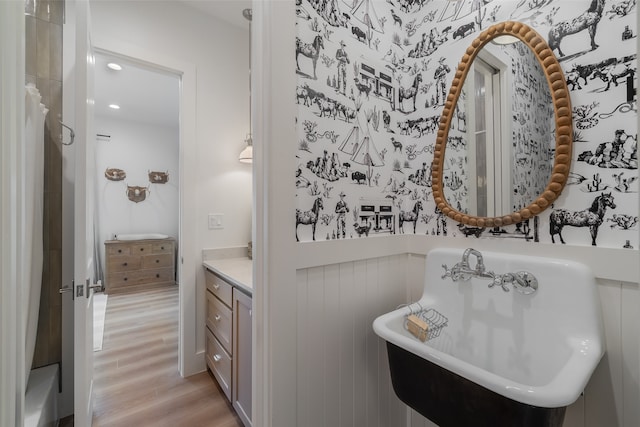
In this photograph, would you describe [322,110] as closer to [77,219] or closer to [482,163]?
[482,163]

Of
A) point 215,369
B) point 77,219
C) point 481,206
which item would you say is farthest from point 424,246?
point 215,369

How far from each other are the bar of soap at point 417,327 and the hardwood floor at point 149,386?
4.32ft

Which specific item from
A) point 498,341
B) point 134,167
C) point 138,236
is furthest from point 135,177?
point 498,341

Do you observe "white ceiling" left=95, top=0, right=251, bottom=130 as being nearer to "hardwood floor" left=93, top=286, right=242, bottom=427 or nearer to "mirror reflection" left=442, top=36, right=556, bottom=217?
"mirror reflection" left=442, top=36, right=556, bottom=217

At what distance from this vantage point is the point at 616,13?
2.77 feet

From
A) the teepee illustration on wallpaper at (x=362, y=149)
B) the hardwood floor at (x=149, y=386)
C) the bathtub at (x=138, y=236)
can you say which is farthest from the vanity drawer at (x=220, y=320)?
the bathtub at (x=138, y=236)

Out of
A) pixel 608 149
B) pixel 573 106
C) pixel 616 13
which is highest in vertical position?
pixel 616 13

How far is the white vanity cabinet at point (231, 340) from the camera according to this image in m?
1.55

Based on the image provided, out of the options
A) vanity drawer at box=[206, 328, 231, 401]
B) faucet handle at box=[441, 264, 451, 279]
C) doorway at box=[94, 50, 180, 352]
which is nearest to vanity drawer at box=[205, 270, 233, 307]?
vanity drawer at box=[206, 328, 231, 401]

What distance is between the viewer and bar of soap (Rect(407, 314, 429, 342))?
1.02m

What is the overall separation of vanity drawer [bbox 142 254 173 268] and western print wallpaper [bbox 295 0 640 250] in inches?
172

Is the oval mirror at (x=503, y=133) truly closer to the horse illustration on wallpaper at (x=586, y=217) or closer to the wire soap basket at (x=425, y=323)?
the horse illustration on wallpaper at (x=586, y=217)

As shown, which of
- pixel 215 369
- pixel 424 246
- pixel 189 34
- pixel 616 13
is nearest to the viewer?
pixel 616 13

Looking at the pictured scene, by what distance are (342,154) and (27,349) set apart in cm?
170
